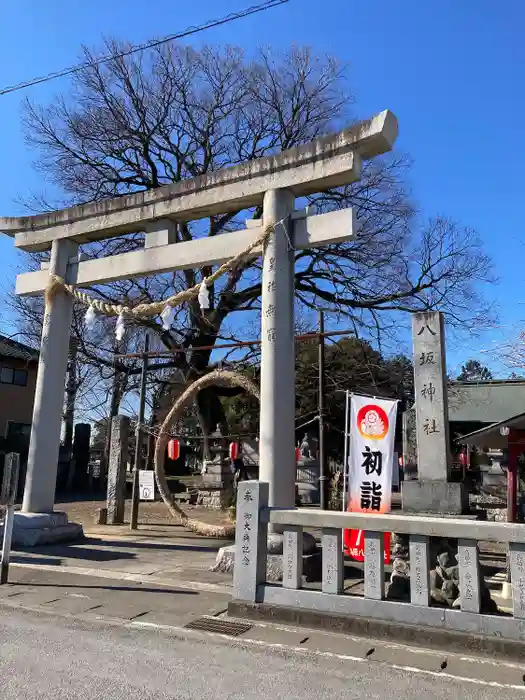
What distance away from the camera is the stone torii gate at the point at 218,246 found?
25.8 feet

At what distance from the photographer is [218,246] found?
9.00 meters

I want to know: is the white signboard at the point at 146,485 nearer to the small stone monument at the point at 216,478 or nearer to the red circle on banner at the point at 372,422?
the red circle on banner at the point at 372,422

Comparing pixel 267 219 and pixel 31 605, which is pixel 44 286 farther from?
pixel 31 605

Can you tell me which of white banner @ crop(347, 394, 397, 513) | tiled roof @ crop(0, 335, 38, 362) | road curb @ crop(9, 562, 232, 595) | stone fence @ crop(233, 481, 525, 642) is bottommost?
road curb @ crop(9, 562, 232, 595)

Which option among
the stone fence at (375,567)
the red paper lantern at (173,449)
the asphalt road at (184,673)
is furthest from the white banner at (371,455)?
the red paper lantern at (173,449)

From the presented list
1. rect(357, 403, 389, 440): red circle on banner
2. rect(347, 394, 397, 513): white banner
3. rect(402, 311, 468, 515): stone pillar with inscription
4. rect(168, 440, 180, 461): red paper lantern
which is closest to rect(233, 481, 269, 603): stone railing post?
rect(402, 311, 468, 515): stone pillar with inscription

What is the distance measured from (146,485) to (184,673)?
9.75m

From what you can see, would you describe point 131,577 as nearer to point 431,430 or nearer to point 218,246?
point 431,430

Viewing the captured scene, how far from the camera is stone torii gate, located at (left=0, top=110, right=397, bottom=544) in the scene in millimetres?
7863

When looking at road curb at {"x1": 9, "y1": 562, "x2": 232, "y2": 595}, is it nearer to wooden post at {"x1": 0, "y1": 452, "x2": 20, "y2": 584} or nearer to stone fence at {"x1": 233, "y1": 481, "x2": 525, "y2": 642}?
wooden post at {"x1": 0, "y1": 452, "x2": 20, "y2": 584}

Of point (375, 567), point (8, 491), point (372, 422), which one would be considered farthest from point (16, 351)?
point (375, 567)

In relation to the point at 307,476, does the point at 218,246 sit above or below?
above

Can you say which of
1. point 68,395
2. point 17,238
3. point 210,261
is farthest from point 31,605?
point 68,395

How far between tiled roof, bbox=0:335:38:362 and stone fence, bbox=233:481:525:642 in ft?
92.5
